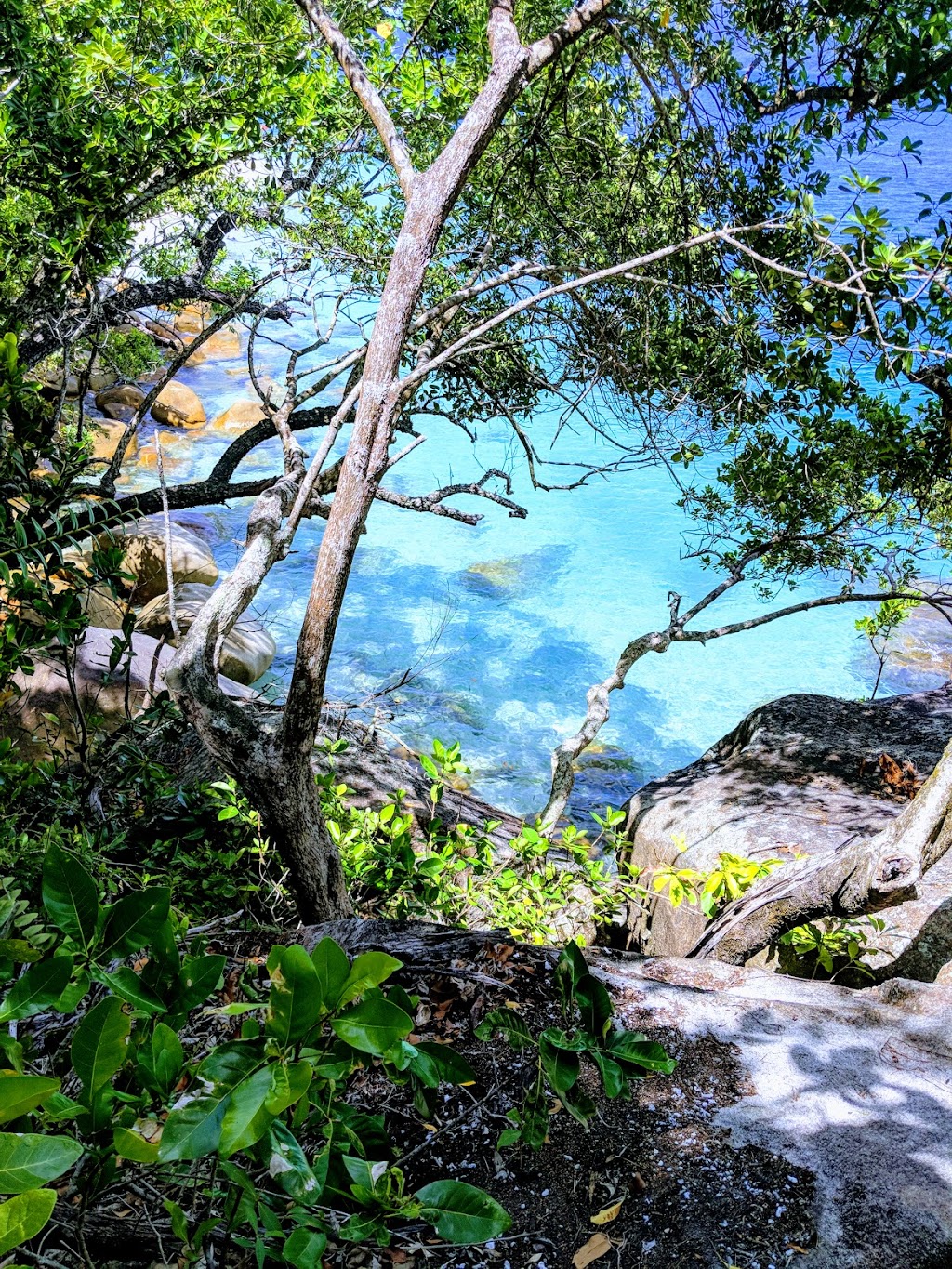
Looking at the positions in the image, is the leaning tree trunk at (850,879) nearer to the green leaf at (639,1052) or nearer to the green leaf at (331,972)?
the green leaf at (639,1052)

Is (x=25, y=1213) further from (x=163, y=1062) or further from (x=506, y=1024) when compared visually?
(x=506, y=1024)

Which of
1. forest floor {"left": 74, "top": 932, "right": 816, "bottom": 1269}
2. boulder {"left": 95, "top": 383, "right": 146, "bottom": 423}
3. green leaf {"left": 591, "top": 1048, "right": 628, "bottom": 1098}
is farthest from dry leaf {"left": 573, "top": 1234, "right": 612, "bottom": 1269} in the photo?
boulder {"left": 95, "top": 383, "right": 146, "bottom": 423}

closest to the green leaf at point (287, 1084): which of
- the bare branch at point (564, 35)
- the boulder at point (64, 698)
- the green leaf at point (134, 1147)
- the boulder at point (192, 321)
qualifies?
the green leaf at point (134, 1147)

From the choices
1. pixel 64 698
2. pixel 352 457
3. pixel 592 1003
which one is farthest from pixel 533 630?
pixel 592 1003

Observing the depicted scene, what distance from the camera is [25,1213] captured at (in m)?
0.75

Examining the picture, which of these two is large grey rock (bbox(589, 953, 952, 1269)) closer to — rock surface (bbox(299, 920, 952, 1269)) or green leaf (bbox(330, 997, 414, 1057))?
rock surface (bbox(299, 920, 952, 1269))

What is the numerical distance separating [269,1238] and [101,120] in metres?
4.28

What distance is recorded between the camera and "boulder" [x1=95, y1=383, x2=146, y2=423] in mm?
17219

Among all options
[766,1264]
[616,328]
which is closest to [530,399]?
[616,328]

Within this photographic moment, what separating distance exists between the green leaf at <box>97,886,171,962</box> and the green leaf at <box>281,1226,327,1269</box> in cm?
39

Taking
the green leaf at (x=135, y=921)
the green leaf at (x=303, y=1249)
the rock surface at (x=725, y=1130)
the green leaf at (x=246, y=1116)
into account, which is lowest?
the rock surface at (x=725, y=1130)

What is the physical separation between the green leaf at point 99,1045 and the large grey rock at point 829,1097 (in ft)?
3.82

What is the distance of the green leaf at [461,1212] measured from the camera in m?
1.01

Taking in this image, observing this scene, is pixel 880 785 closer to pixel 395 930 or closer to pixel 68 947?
pixel 395 930
